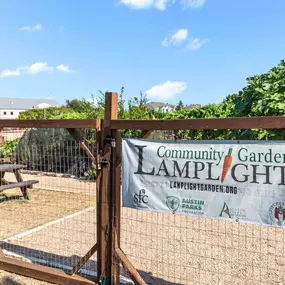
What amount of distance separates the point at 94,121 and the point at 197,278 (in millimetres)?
2172

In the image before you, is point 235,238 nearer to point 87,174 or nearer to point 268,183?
point 268,183

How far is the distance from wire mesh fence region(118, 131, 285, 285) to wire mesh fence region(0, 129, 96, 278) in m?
0.73

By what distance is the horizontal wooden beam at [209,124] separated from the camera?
2.77m

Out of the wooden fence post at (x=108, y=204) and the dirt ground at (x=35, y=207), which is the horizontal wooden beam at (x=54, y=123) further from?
the dirt ground at (x=35, y=207)

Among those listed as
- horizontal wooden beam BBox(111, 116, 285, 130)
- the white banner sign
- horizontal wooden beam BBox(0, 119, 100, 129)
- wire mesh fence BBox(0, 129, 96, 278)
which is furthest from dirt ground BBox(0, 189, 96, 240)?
horizontal wooden beam BBox(111, 116, 285, 130)

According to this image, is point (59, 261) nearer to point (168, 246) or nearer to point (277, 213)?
point (168, 246)

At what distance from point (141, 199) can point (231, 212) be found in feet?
2.90

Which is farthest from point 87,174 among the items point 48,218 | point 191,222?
point 191,222

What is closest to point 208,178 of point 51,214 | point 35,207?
point 51,214

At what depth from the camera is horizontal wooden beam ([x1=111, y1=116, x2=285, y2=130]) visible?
9.07 ft

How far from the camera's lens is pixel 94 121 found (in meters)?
3.51

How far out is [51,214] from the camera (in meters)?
6.90

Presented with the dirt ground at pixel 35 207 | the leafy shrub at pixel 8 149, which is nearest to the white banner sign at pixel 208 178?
the dirt ground at pixel 35 207

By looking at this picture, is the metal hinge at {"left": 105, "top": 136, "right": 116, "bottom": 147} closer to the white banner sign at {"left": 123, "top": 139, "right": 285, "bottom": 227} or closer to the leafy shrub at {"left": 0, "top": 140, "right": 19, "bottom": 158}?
the white banner sign at {"left": 123, "top": 139, "right": 285, "bottom": 227}
